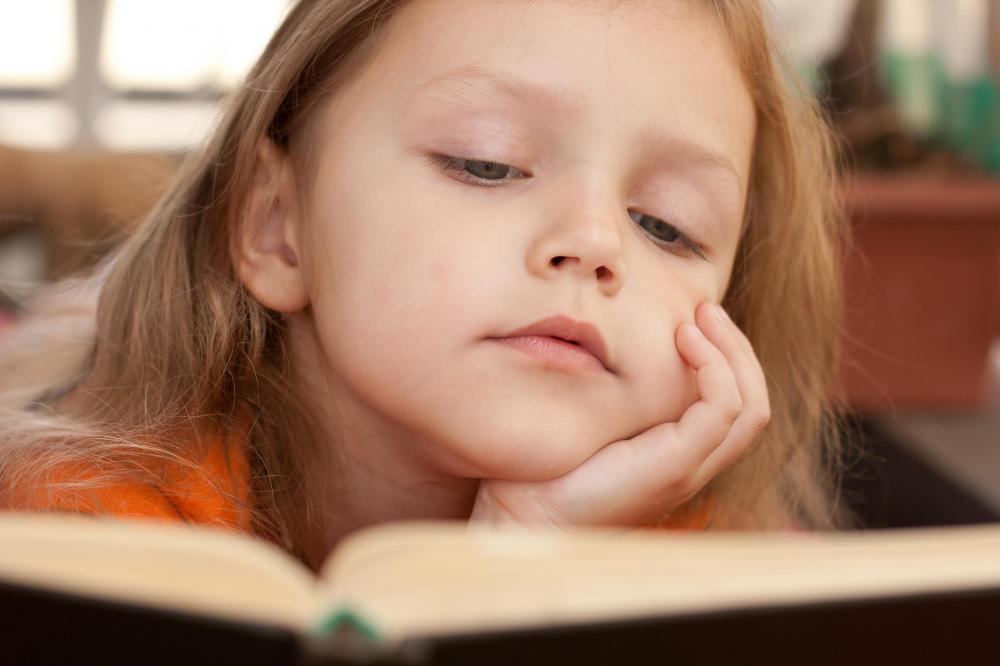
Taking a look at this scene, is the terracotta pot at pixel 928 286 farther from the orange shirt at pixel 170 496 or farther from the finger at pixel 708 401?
the orange shirt at pixel 170 496

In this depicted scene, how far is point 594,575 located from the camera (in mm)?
372

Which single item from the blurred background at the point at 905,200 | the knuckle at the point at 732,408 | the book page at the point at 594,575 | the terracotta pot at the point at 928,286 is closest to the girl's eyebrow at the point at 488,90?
the knuckle at the point at 732,408

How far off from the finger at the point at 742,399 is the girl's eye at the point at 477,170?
19 cm

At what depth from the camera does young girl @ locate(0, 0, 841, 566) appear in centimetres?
72

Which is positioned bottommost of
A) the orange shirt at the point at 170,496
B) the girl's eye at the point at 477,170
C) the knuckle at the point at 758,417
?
the orange shirt at the point at 170,496

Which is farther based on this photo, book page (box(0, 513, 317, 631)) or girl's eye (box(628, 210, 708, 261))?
girl's eye (box(628, 210, 708, 261))

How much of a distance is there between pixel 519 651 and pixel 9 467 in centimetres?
56

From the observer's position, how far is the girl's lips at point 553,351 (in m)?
0.70

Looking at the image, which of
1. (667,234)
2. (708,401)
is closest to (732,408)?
(708,401)

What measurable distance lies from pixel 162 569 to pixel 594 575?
0.15m

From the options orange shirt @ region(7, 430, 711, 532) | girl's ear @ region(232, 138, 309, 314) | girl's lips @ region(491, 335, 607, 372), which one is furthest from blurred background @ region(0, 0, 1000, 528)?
girl's lips @ region(491, 335, 607, 372)

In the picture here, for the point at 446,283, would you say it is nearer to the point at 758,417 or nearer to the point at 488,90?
the point at 488,90

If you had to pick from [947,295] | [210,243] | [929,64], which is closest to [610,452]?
[210,243]

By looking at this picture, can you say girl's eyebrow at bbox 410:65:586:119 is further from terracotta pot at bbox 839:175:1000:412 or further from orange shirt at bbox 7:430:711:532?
terracotta pot at bbox 839:175:1000:412
